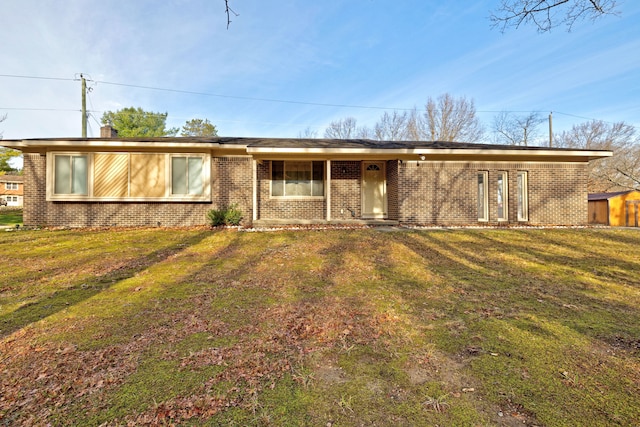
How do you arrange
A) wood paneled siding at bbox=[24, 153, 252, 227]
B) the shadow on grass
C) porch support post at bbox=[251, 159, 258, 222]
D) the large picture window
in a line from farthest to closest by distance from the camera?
the large picture window < porch support post at bbox=[251, 159, 258, 222] < wood paneled siding at bbox=[24, 153, 252, 227] < the shadow on grass

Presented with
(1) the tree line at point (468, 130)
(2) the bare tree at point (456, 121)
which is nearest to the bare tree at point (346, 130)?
(1) the tree line at point (468, 130)

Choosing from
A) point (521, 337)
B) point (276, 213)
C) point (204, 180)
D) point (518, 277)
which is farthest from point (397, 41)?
point (521, 337)

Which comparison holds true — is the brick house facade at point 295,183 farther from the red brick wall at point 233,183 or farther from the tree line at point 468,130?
the tree line at point 468,130

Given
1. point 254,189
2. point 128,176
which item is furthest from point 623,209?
point 128,176

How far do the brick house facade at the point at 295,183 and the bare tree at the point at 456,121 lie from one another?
65.6ft

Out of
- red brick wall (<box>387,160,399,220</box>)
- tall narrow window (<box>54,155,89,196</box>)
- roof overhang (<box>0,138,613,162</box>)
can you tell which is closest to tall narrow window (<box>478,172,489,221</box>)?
roof overhang (<box>0,138,613,162</box>)

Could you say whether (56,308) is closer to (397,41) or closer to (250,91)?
(397,41)

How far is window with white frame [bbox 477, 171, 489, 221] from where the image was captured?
10.9m

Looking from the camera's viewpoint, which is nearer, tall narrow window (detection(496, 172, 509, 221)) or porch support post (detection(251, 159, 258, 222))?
porch support post (detection(251, 159, 258, 222))

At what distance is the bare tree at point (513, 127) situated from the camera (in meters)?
31.5

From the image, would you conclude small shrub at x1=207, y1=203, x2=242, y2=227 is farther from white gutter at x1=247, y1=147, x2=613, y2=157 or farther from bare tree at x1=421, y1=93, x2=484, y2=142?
bare tree at x1=421, y1=93, x2=484, y2=142

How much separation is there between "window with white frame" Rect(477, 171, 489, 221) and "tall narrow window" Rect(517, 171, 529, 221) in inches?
47.9

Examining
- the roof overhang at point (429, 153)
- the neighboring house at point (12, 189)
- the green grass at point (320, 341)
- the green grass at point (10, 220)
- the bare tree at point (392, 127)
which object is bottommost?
the green grass at point (320, 341)

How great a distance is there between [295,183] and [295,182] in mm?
39
